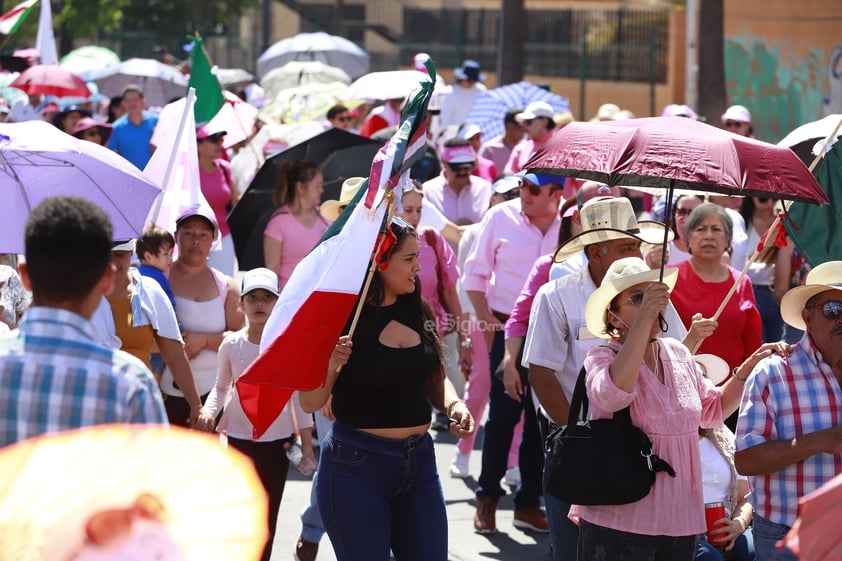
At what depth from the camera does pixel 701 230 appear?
25.2ft

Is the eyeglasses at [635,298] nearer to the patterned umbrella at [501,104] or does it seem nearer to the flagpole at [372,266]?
the flagpole at [372,266]

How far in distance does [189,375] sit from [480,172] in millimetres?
6614

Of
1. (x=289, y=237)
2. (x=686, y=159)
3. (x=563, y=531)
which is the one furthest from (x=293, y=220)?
(x=686, y=159)

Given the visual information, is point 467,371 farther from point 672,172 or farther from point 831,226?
point 672,172

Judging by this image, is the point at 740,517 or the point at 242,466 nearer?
the point at 242,466

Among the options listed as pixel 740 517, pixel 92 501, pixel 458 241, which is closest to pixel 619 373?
pixel 740 517

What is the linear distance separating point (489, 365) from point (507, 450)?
2.50ft

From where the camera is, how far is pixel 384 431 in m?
5.39

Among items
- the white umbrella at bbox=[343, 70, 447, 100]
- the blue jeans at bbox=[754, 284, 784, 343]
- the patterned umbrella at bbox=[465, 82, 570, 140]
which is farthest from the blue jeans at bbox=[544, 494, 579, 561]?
the patterned umbrella at bbox=[465, 82, 570, 140]

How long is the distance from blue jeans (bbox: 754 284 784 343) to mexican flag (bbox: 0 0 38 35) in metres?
6.05

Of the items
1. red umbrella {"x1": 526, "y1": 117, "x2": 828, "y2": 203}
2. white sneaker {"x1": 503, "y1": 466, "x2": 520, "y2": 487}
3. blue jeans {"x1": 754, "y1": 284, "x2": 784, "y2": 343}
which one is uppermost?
red umbrella {"x1": 526, "y1": 117, "x2": 828, "y2": 203}

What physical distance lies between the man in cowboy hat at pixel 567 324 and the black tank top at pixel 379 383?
2.29 ft

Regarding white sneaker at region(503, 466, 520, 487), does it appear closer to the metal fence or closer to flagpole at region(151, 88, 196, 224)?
flagpole at region(151, 88, 196, 224)

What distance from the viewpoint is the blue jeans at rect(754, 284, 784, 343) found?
10.3 meters
